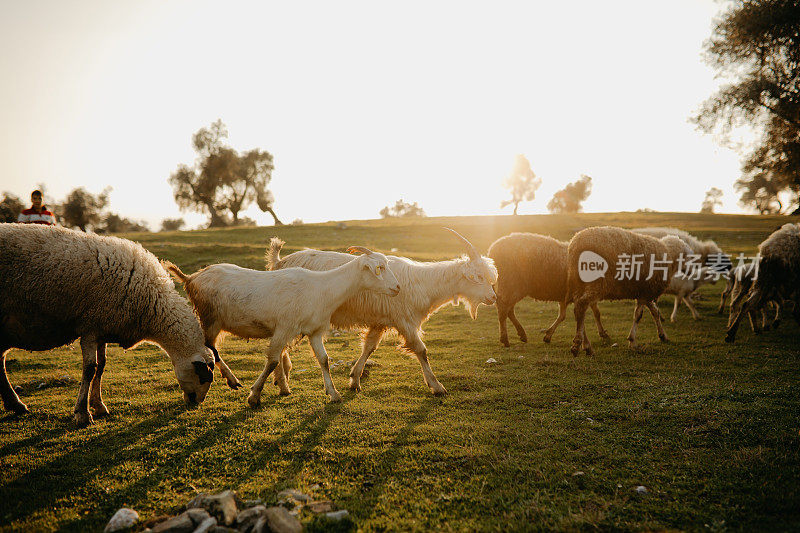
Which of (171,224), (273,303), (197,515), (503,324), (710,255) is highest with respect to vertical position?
(171,224)

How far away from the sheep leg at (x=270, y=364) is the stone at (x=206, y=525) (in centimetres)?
354

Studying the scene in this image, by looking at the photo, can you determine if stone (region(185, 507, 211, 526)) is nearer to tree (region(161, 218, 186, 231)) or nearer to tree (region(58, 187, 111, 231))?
tree (region(58, 187, 111, 231))

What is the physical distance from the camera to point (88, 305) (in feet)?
21.6

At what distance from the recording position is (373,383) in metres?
8.71

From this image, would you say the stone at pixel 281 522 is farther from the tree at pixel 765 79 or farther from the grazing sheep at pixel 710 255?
the tree at pixel 765 79

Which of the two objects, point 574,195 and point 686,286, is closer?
point 686,286

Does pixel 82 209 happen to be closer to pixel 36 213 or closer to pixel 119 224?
pixel 119 224

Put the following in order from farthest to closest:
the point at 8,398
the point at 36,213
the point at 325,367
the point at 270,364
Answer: the point at 36,213, the point at 325,367, the point at 270,364, the point at 8,398

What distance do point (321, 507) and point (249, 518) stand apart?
0.69 m

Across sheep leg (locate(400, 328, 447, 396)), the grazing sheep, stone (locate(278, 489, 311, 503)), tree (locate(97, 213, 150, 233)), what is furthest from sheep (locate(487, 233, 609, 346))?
tree (locate(97, 213, 150, 233))

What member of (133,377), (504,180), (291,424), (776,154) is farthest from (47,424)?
(504,180)

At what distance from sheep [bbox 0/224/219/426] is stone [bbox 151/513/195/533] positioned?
3.52 m

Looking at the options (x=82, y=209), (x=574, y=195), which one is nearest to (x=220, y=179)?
(x=82, y=209)

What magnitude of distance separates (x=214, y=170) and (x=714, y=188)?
11844 centimetres
